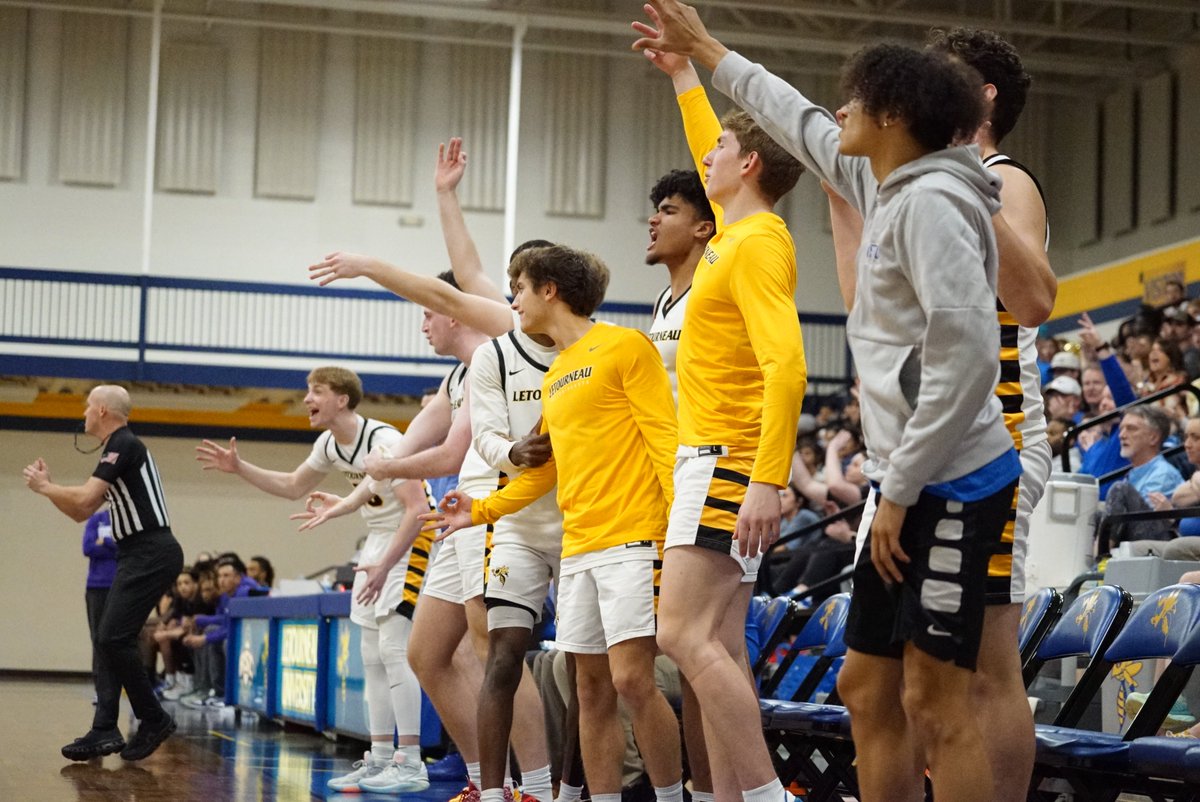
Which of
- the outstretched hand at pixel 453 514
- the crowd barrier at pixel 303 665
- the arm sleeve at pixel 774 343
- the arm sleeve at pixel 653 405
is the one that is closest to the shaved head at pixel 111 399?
the crowd barrier at pixel 303 665

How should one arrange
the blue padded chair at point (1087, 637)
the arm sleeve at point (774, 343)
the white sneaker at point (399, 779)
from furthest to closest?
the white sneaker at point (399, 779)
the blue padded chair at point (1087, 637)
the arm sleeve at point (774, 343)

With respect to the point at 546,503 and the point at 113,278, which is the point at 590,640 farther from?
the point at 113,278

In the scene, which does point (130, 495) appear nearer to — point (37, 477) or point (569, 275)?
point (37, 477)

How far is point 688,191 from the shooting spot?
439cm

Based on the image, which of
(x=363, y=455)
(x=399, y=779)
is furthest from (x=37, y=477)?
(x=399, y=779)

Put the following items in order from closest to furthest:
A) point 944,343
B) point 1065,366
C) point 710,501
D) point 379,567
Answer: point 944,343
point 710,501
point 379,567
point 1065,366

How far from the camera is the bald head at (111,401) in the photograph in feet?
24.4

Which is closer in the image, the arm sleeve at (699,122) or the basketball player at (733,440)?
the basketball player at (733,440)

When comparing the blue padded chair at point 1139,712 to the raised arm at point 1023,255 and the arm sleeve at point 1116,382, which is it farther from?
the arm sleeve at point 1116,382

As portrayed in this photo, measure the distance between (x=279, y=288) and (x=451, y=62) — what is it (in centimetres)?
422

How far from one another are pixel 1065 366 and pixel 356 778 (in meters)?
7.84

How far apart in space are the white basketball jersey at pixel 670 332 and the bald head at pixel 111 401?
400 centimetres

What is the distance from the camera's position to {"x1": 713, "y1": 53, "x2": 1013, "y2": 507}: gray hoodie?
2.46 meters

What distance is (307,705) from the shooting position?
9211mm
